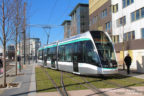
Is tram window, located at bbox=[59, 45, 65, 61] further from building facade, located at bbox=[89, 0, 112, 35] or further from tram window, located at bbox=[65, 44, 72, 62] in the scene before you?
building facade, located at bbox=[89, 0, 112, 35]

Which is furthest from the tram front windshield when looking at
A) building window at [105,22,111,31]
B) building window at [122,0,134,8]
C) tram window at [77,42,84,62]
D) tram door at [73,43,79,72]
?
building window at [105,22,111,31]

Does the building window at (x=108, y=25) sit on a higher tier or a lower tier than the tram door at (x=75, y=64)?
higher

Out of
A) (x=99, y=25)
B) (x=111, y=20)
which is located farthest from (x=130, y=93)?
(x=99, y=25)

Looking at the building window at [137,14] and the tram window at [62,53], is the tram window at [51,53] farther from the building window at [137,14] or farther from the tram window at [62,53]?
the building window at [137,14]

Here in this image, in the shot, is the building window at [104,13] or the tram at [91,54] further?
the building window at [104,13]

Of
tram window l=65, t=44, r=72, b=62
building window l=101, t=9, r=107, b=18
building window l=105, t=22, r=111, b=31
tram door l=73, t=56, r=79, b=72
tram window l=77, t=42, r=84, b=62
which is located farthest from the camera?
building window l=101, t=9, r=107, b=18

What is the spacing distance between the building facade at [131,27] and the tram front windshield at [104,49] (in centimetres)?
933

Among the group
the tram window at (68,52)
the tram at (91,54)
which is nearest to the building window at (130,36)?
the tram window at (68,52)

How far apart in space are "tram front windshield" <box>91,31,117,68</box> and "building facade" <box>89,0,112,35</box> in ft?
71.0

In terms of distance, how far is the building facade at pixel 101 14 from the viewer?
34.4 m

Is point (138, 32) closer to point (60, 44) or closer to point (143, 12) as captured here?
point (143, 12)

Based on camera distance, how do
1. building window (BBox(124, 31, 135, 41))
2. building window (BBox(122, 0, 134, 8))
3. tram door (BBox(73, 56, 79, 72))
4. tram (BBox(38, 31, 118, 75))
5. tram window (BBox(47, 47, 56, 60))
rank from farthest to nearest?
building window (BBox(122, 0, 134, 8)) < building window (BBox(124, 31, 135, 41)) < tram window (BBox(47, 47, 56, 60)) < tram door (BBox(73, 56, 79, 72)) < tram (BBox(38, 31, 118, 75))

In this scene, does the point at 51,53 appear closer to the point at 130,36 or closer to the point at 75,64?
the point at 75,64

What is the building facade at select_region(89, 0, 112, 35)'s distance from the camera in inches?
1353
